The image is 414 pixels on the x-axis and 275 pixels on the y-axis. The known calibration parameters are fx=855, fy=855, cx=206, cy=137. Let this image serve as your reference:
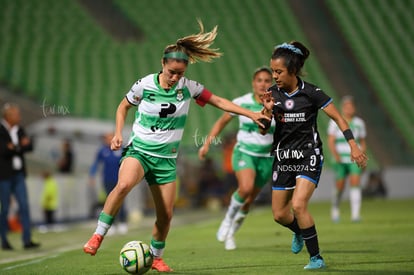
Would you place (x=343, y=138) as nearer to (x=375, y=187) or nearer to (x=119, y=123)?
(x=119, y=123)

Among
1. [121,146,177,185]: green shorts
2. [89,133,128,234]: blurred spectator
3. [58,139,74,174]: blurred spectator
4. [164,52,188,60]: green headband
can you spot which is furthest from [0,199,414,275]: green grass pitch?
[58,139,74,174]: blurred spectator

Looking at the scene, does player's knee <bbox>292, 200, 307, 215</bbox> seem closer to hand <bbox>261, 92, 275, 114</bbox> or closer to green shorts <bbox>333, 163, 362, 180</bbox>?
hand <bbox>261, 92, 275, 114</bbox>

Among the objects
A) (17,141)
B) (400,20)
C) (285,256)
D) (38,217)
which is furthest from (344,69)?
(285,256)

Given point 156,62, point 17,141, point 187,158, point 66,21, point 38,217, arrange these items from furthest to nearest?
point 66,21 → point 156,62 → point 187,158 → point 38,217 → point 17,141

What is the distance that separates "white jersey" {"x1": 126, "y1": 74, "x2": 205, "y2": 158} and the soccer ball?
3.15 feet

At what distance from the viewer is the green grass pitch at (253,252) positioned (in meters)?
8.94

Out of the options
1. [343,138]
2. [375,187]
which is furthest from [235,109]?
[375,187]

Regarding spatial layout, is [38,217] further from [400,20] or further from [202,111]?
[400,20]

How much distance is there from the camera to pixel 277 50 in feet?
28.8

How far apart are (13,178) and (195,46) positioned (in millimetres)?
6478

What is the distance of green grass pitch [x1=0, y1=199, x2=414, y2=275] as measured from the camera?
8.94 metres

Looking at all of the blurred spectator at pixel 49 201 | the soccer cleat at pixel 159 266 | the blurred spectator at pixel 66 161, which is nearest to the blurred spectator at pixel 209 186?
the blurred spectator at pixel 66 161

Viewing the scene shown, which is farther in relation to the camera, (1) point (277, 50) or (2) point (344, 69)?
(2) point (344, 69)

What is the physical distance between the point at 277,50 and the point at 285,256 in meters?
2.78
